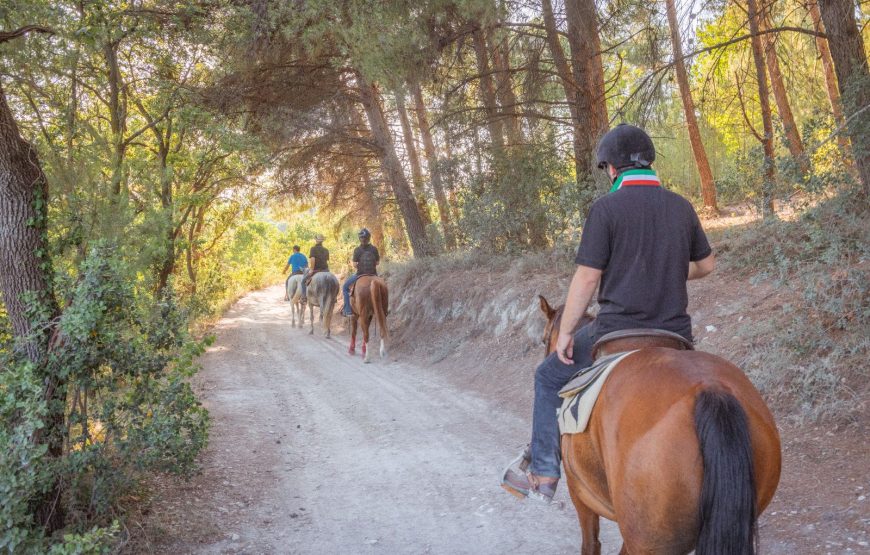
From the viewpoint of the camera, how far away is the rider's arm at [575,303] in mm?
3318

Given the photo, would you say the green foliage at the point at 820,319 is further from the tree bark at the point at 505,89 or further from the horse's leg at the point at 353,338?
the horse's leg at the point at 353,338

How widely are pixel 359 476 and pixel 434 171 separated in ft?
31.1

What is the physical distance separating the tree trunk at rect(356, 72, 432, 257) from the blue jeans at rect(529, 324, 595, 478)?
1353 centimetres

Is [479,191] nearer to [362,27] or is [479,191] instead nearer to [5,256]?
[362,27]

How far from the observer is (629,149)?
11.1 ft

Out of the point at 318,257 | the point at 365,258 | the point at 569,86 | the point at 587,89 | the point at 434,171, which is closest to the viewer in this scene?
the point at 587,89

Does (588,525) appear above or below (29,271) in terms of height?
below

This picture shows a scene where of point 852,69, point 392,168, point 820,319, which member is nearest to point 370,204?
point 392,168

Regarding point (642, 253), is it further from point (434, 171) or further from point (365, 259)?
point (434, 171)

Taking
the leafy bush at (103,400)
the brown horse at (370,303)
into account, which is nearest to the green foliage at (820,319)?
the leafy bush at (103,400)

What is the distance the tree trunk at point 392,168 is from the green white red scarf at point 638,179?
14159 millimetres

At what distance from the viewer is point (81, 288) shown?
452cm

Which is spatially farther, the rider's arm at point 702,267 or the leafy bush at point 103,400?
the leafy bush at point 103,400

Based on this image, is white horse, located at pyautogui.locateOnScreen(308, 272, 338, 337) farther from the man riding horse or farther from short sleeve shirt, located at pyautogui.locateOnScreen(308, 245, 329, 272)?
the man riding horse
